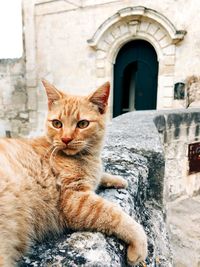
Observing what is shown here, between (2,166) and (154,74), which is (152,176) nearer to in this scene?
(2,166)

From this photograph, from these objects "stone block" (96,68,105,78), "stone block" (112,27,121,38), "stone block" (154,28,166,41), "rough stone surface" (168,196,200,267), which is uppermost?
"stone block" (112,27,121,38)

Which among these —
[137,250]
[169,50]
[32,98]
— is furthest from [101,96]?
[32,98]

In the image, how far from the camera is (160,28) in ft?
20.8

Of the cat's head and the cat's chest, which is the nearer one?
the cat's chest

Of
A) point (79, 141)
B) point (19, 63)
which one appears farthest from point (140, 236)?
point (19, 63)

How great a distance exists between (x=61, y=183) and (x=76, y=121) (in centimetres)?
31

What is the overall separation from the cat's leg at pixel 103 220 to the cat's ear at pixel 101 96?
0.53m

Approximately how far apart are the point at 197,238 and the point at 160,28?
16.2ft

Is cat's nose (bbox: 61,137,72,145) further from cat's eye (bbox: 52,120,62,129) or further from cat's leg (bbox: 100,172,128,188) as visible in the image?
cat's leg (bbox: 100,172,128,188)

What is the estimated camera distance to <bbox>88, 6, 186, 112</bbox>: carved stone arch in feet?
20.2

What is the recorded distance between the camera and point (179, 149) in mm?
3955

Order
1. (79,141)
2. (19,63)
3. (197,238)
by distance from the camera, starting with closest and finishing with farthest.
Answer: (79,141) → (197,238) → (19,63)

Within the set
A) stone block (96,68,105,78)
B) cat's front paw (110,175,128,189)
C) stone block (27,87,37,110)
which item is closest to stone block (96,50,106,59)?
stone block (96,68,105,78)

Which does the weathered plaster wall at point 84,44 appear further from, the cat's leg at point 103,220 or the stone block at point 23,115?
the cat's leg at point 103,220
